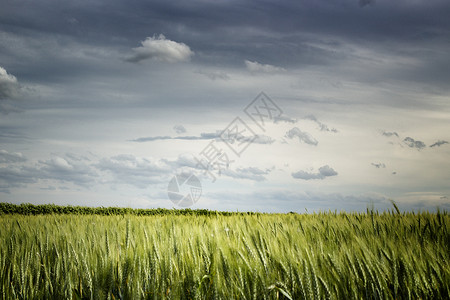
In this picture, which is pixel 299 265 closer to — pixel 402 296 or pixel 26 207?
pixel 402 296

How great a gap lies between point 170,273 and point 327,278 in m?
0.94

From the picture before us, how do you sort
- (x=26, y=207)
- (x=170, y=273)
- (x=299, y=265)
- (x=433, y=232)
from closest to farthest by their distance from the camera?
(x=299, y=265), (x=170, y=273), (x=433, y=232), (x=26, y=207)

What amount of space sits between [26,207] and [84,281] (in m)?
12.7

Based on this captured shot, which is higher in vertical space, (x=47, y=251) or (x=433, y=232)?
(x=433, y=232)

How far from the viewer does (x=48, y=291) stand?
2.23m

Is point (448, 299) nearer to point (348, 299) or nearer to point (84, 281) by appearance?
point (348, 299)

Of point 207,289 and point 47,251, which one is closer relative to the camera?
point 207,289

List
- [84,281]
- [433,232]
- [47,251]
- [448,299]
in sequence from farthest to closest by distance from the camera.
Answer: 1. [433,232]
2. [47,251]
3. [84,281]
4. [448,299]

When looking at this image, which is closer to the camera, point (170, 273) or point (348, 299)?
point (348, 299)

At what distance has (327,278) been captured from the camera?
1709 mm

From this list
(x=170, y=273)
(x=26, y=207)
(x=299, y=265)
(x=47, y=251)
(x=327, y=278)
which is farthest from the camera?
(x=26, y=207)

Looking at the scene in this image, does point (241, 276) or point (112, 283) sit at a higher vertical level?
point (241, 276)

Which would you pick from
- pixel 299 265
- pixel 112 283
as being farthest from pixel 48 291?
pixel 299 265

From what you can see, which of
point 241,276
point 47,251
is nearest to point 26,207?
point 47,251
